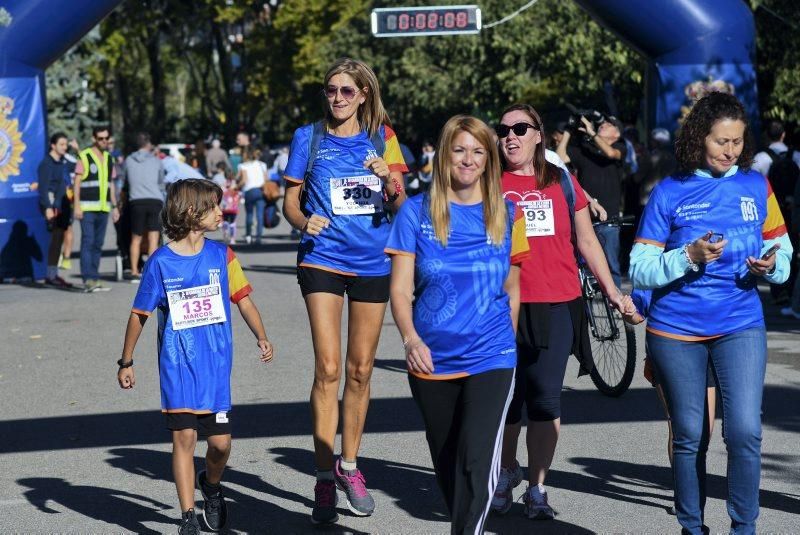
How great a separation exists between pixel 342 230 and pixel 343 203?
115 millimetres

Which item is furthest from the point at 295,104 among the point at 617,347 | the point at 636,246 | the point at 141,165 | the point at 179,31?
the point at 636,246

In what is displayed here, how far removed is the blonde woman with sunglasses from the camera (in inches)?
237

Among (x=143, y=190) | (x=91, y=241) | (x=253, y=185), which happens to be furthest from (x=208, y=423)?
(x=253, y=185)

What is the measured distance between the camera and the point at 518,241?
5020 millimetres

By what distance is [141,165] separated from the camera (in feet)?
55.8

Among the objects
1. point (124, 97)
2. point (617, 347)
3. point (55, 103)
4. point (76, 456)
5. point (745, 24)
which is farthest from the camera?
point (124, 97)

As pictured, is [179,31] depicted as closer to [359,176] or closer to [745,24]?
[745,24]

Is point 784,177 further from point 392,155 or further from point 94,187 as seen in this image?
point 392,155

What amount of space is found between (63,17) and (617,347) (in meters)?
9.58

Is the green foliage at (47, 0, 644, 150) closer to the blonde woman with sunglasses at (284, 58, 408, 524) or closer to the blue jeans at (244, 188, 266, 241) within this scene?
the blue jeans at (244, 188, 266, 241)

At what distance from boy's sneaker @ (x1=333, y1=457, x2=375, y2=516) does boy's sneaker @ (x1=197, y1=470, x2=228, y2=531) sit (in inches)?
21.4

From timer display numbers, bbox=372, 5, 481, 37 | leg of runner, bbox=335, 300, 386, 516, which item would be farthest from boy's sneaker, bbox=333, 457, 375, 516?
timer display numbers, bbox=372, 5, 481, 37

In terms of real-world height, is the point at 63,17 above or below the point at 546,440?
above

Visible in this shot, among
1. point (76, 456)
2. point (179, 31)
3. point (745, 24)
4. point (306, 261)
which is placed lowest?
point (76, 456)
